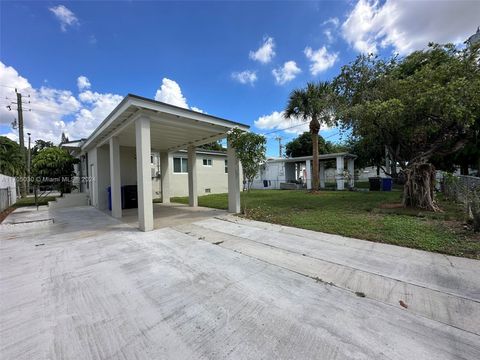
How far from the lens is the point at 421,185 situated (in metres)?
7.70

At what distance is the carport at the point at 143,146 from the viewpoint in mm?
5965

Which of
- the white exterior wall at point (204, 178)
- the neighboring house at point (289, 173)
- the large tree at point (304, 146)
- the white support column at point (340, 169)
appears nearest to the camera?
the white exterior wall at point (204, 178)

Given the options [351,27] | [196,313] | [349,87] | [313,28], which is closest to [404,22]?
[351,27]

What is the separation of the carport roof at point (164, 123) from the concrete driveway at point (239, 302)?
3736mm

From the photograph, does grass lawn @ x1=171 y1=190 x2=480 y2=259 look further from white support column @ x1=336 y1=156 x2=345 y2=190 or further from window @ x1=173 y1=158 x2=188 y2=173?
white support column @ x1=336 y1=156 x2=345 y2=190

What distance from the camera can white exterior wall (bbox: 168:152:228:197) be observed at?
597 inches

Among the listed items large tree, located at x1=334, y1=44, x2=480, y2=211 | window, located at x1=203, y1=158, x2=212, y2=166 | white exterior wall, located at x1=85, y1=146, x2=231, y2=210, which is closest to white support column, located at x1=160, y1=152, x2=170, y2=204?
white exterior wall, located at x1=85, y1=146, x2=231, y2=210

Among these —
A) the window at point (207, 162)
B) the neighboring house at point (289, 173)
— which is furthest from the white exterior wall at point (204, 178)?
the neighboring house at point (289, 173)

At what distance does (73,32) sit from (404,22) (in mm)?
13209

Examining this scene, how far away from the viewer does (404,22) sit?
27.9 ft

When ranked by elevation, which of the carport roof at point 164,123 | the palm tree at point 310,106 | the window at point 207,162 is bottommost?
the window at point 207,162

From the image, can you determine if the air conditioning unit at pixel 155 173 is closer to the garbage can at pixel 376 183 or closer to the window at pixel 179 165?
the window at pixel 179 165

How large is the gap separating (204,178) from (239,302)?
1462cm

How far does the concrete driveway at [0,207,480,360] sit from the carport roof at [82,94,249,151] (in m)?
3.74
